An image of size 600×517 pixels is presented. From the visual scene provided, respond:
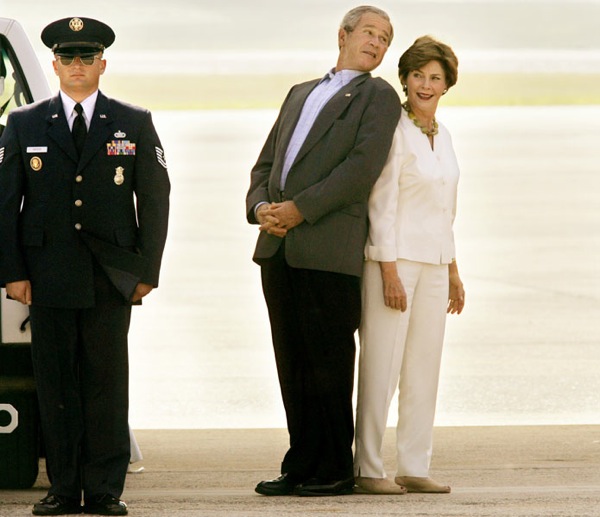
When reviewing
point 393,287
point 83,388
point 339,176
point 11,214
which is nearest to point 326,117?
point 339,176

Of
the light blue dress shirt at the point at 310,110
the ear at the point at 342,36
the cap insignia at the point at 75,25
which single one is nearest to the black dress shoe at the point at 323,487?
the light blue dress shirt at the point at 310,110

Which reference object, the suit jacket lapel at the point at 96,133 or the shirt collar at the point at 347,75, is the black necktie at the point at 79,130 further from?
the shirt collar at the point at 347,75

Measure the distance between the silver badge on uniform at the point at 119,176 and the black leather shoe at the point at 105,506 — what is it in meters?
0.97

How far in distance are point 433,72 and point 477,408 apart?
3.07m

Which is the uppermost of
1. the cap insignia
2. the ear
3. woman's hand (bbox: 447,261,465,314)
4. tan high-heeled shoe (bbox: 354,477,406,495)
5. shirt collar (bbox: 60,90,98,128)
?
the ear

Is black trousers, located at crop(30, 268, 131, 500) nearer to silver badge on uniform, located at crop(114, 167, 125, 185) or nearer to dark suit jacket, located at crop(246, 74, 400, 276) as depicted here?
silver badge on uniform, located at crop(114, 167, 125, 185)

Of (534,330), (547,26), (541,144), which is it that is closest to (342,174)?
(534,330)

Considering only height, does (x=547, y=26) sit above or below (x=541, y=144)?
above

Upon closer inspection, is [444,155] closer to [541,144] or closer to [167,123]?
[541,144]

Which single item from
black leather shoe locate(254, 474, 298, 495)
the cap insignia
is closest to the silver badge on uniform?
the cap insignia

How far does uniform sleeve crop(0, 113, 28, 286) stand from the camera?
4.61m

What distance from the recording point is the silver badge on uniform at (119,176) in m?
4.67

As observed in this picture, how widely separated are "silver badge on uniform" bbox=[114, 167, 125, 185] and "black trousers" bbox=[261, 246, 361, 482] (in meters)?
0.64

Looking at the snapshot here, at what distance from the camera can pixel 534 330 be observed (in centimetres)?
1070
